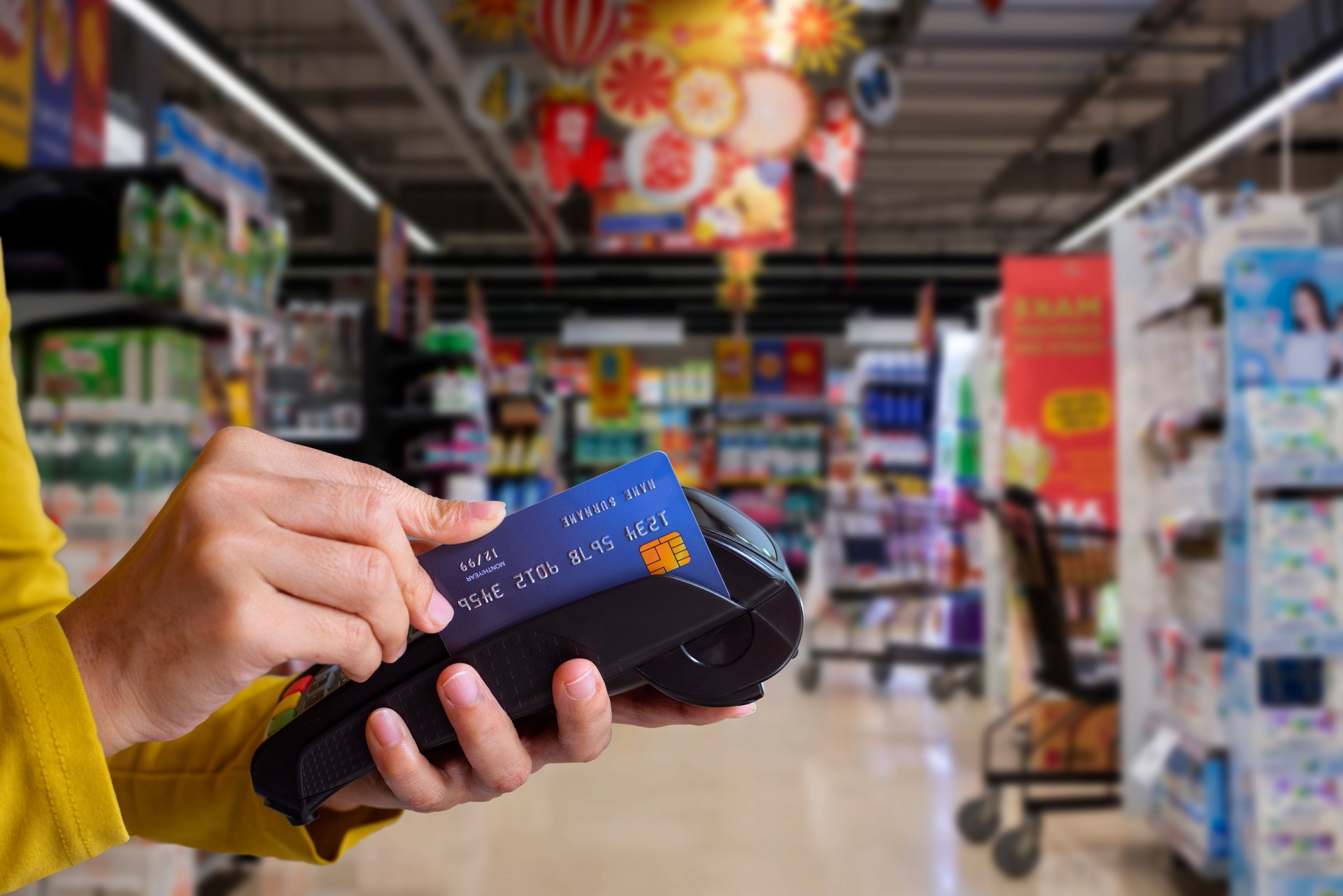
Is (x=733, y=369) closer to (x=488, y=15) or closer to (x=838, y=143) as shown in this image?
(x=838, y=143)

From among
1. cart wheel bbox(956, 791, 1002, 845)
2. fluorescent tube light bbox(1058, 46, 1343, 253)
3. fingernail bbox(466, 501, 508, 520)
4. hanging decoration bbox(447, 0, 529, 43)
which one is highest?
fluorescent tube light bbox(1058, 46, 1343, 253)

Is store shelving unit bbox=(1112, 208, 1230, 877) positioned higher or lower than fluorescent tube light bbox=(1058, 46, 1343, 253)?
lower

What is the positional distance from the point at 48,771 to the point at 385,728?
0.69ft

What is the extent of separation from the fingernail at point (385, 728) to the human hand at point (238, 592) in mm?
111

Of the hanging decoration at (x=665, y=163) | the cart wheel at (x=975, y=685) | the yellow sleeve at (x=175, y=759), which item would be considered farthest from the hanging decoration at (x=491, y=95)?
the yellow sleeve at (x=175, y=759)

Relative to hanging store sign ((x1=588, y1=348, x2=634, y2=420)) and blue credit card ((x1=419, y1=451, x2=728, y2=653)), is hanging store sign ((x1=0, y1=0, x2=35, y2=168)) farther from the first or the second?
hanging store sign ((x1=588, y1=348, x2=634, y2=420))

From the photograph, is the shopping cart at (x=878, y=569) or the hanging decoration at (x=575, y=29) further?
the shopping cart at (x=878, y=569)

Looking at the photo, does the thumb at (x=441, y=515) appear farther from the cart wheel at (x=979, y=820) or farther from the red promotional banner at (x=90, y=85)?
the red promotional banner at (x=90, y=85)

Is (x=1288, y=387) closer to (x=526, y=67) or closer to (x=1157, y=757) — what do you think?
(x=1157, y=757)

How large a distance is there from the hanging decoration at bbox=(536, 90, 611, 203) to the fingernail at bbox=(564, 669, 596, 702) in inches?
214

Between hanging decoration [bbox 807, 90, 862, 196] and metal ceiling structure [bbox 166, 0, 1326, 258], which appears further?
metal ceiling structure [bbox 166, 0, 1326, 258]

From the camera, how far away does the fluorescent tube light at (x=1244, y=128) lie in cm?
632

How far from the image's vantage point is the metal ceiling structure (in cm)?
840

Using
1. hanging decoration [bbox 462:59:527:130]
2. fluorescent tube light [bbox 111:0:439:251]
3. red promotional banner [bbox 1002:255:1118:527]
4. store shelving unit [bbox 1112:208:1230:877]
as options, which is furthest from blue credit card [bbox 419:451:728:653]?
hanging decoration [bbox 462:59:527:130]
